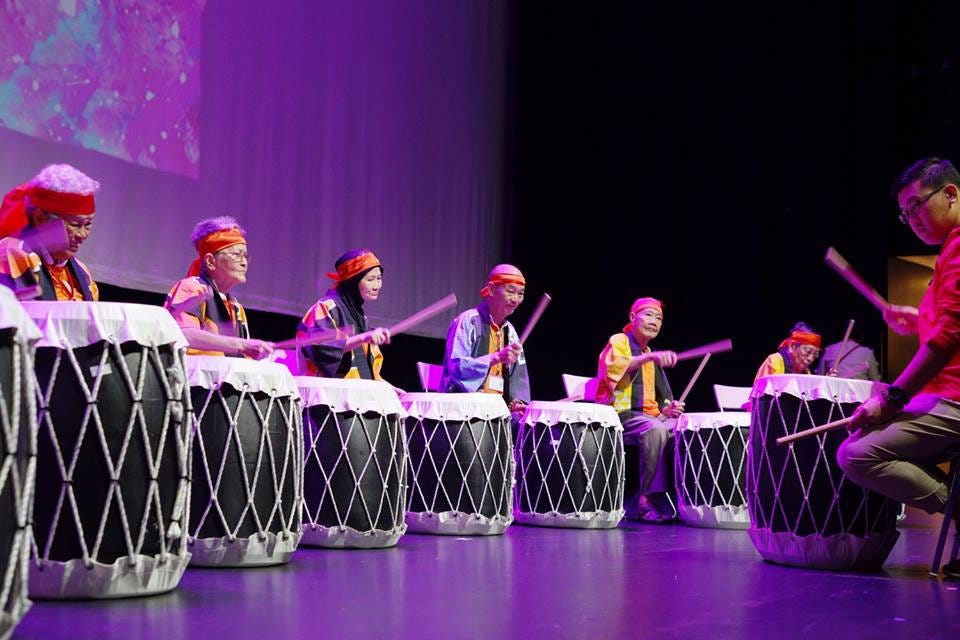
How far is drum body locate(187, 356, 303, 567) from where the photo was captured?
306 centimetres

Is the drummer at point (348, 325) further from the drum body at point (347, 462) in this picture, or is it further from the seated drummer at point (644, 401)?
the seated drummer at point (644, 401)

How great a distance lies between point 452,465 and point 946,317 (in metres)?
2.19

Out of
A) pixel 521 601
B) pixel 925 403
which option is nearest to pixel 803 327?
pixel 925 403

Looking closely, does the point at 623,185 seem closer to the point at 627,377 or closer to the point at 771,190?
the point at 771,190

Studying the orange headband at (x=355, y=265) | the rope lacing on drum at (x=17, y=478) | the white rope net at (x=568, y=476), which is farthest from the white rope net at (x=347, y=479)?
the rope lacing on drum at (x=17, y=478)

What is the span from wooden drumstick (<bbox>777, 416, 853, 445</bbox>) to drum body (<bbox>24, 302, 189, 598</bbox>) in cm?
186

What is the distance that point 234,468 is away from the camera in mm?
3080

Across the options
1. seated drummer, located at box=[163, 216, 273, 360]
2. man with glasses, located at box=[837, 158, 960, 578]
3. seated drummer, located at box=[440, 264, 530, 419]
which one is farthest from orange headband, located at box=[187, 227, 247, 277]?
man with glasses, located at box=[837, 158, 960, 578]

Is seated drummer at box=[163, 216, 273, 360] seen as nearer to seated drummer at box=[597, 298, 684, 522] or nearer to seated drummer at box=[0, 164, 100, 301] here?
seated drummer at box=[0, 164, 100, 301]

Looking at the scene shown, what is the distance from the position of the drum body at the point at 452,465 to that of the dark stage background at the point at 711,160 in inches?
85.9

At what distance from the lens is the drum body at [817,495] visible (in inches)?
135

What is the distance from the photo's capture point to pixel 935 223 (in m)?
3.20

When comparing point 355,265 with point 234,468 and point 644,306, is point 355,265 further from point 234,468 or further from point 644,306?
point 644,306

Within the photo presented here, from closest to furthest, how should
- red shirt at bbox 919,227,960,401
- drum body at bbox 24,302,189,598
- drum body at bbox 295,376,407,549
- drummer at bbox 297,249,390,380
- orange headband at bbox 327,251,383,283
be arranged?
drum body at bbox 24,302,189,598 → red shirt at bbox 919,227,960,401 → drum body at bbox 295,376,407,549 → drummer at bbox 297,249,390,380 → orange headband at bbox 327,251,383,283
